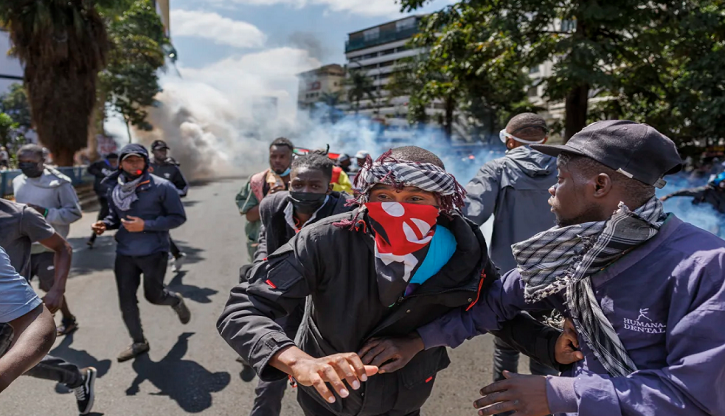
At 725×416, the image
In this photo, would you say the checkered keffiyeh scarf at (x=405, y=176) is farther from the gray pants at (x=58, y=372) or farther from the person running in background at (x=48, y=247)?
the gray pants at (x=58, y=372)

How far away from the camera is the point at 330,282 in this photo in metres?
1.79

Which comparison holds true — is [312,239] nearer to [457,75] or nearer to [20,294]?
[20,294]

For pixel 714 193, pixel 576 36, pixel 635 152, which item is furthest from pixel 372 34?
pixel 635 152

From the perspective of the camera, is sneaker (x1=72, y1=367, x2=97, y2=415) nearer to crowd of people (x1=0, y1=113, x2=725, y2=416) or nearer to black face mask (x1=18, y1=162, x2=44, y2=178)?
crowd of people (x1=0, y1=113, x2=725, y2=416)

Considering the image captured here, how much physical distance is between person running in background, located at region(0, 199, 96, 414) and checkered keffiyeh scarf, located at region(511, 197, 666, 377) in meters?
2.81

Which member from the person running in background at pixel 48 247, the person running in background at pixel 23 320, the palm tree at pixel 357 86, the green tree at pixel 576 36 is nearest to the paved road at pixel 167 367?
the person running in background at pixel 48 247

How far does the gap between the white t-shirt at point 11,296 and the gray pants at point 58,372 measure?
151 centimetres

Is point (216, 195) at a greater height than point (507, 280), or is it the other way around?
point (507, 280)

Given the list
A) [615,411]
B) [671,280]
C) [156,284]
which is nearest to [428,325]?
[615,411]

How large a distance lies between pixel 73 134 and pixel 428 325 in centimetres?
1884

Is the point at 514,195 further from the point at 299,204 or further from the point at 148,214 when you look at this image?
the point at 148,214

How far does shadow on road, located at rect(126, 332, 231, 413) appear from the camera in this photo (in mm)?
3535

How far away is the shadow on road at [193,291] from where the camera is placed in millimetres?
5914

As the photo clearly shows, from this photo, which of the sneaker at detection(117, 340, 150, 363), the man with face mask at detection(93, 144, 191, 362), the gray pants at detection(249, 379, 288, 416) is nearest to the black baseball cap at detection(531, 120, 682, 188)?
the gray pants at detection(249, 379, 288, 416)
